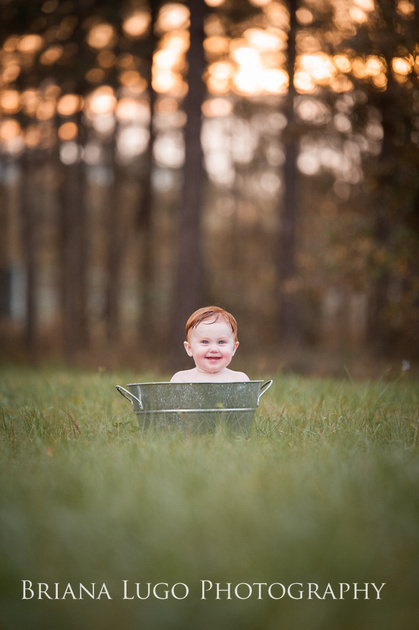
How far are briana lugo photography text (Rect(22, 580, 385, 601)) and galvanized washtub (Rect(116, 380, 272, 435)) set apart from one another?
1608 mm

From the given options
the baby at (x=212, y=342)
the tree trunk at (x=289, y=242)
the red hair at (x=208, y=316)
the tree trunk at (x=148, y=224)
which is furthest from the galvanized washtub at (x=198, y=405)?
the tree trunk at (x=148, y=224)

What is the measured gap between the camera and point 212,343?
3.95 meters

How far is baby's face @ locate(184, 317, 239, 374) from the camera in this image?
3936 mm

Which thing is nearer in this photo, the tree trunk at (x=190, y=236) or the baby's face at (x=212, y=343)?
the baby's face at (x=212, y=343)

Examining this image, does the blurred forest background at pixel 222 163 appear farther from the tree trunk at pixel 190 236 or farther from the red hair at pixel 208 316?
the red hair at pixel 208 316

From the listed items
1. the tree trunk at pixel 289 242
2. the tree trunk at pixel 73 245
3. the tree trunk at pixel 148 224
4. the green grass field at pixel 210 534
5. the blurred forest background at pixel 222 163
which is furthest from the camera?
the tree trunk at pixel 73 245

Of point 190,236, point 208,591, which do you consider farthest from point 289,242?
point 208,591

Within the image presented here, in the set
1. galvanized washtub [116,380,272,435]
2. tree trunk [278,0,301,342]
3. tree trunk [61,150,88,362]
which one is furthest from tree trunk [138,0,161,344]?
galvanized washtub [116,380,272,435]

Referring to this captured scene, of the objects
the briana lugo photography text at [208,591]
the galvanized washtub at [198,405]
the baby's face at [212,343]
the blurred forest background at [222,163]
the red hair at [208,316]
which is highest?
the blurred forest background at [222,163]

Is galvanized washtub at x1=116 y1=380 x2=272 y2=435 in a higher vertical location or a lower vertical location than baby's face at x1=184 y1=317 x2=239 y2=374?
lower

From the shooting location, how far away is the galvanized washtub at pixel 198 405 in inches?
138

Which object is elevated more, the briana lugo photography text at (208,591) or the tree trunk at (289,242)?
the tree trunk at (289,242)

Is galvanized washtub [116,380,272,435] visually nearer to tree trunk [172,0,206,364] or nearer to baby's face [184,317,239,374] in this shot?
baby's face [184,317,239,374]

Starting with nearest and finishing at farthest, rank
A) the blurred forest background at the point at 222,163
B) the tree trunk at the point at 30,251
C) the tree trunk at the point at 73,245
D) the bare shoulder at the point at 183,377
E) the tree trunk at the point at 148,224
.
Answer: the bare shoulder at the point at 183,377 < the blurred forest background at the point at 222,163 < the tree trunk at the point at 148,224 < the tree trunk at the point at 73,245 < the tree trunk at the point at 30,251
